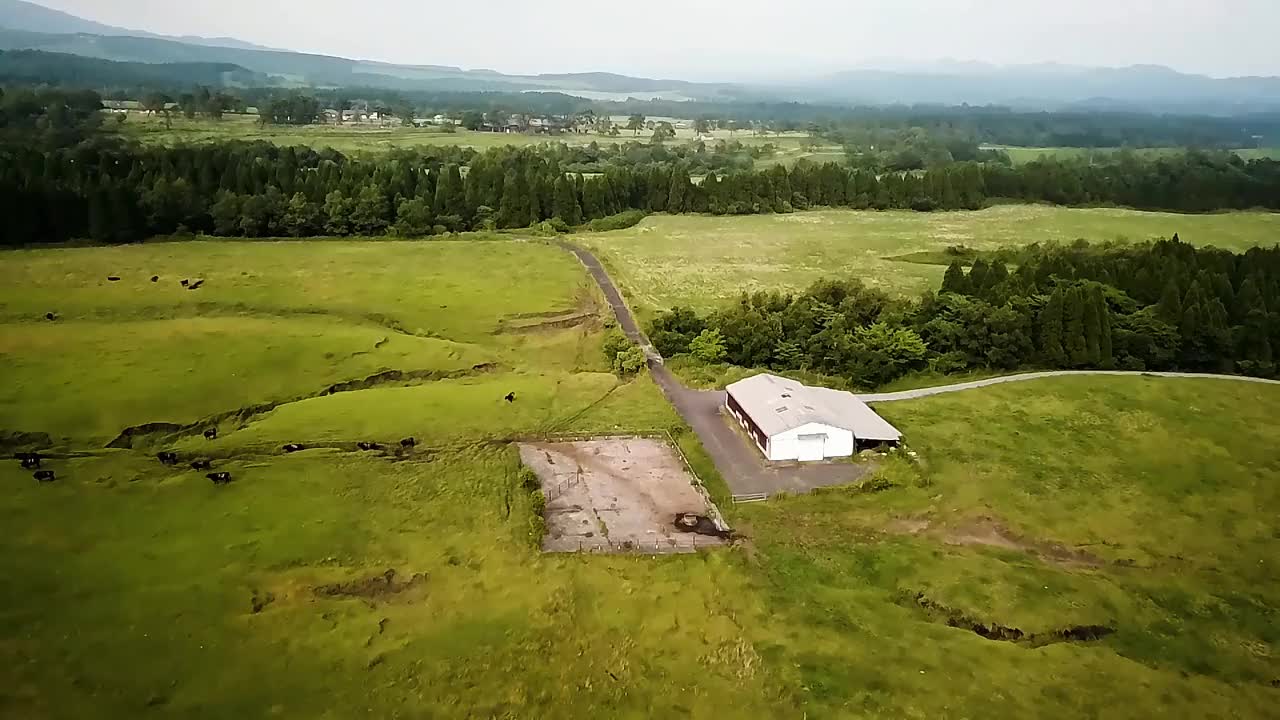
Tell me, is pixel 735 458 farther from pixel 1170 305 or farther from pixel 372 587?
pixel 1170 305

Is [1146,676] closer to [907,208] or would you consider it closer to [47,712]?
[47,712]

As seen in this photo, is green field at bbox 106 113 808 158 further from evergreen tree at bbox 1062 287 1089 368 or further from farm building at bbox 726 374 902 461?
evergreen tree at bbox 1062 287 1089 368

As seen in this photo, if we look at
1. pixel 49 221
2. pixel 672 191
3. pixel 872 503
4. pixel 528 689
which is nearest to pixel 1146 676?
pixel 872 503

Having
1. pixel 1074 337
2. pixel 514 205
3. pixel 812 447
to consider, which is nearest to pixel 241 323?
pixel 812 447

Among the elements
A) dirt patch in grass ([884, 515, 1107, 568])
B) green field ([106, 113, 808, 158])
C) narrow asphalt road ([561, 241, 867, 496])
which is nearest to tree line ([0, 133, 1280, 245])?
green field ([106, 113, 808, 158])

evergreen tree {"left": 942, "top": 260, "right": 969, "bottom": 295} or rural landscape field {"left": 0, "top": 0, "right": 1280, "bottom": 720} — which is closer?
rural landscape field {"left": 0, "top": 0, "right": 1280, "bottom": 720}

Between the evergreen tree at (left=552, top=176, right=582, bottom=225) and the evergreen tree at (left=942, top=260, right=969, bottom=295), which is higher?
the evergreen tree at (left=552, top=176, right=582, bottom=225)
